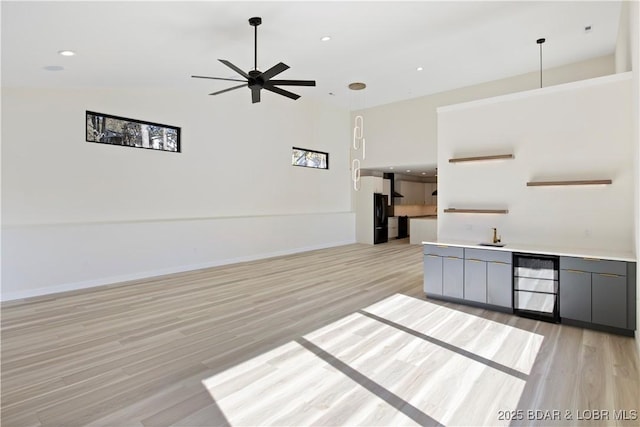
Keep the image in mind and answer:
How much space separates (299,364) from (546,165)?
4.02 meters

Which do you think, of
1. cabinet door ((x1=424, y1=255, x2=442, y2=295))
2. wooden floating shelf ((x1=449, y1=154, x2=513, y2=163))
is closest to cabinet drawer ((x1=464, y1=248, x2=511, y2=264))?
cabinet door ((x1=424, y1=255, x2=442, y2=295))

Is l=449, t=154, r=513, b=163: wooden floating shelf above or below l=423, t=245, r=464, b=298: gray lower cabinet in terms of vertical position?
above

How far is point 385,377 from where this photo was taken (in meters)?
2.67

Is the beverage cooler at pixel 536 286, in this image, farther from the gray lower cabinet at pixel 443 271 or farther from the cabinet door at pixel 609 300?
the gray lower cabinet at pixel 443 271

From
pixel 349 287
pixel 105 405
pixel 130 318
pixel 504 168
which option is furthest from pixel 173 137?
pixel 504 168

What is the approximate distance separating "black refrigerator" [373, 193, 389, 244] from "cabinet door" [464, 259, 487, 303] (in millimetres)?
6406

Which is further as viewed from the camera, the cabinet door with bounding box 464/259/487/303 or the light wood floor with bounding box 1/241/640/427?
the cabinet door with bounding box 464/259/487/303

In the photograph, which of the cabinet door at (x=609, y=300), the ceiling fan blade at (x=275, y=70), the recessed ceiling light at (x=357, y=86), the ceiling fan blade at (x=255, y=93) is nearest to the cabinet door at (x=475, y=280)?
the cabinet door at (x=609, y=300)

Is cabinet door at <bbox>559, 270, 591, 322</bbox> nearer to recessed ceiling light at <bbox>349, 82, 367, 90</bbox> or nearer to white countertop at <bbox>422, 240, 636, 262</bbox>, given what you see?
white countertop at <bbox>422, 240, 636, 262</bbox>

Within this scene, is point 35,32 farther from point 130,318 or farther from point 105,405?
point 105,405

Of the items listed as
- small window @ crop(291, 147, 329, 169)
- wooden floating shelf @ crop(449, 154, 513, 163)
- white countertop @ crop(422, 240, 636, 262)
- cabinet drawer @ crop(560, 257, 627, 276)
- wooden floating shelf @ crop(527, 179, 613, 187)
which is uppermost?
small window @ crop(291, 147, 329, 169)

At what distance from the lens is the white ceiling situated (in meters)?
3.70

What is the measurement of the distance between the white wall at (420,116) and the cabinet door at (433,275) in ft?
17.5

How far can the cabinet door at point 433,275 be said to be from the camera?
473 centimetres
